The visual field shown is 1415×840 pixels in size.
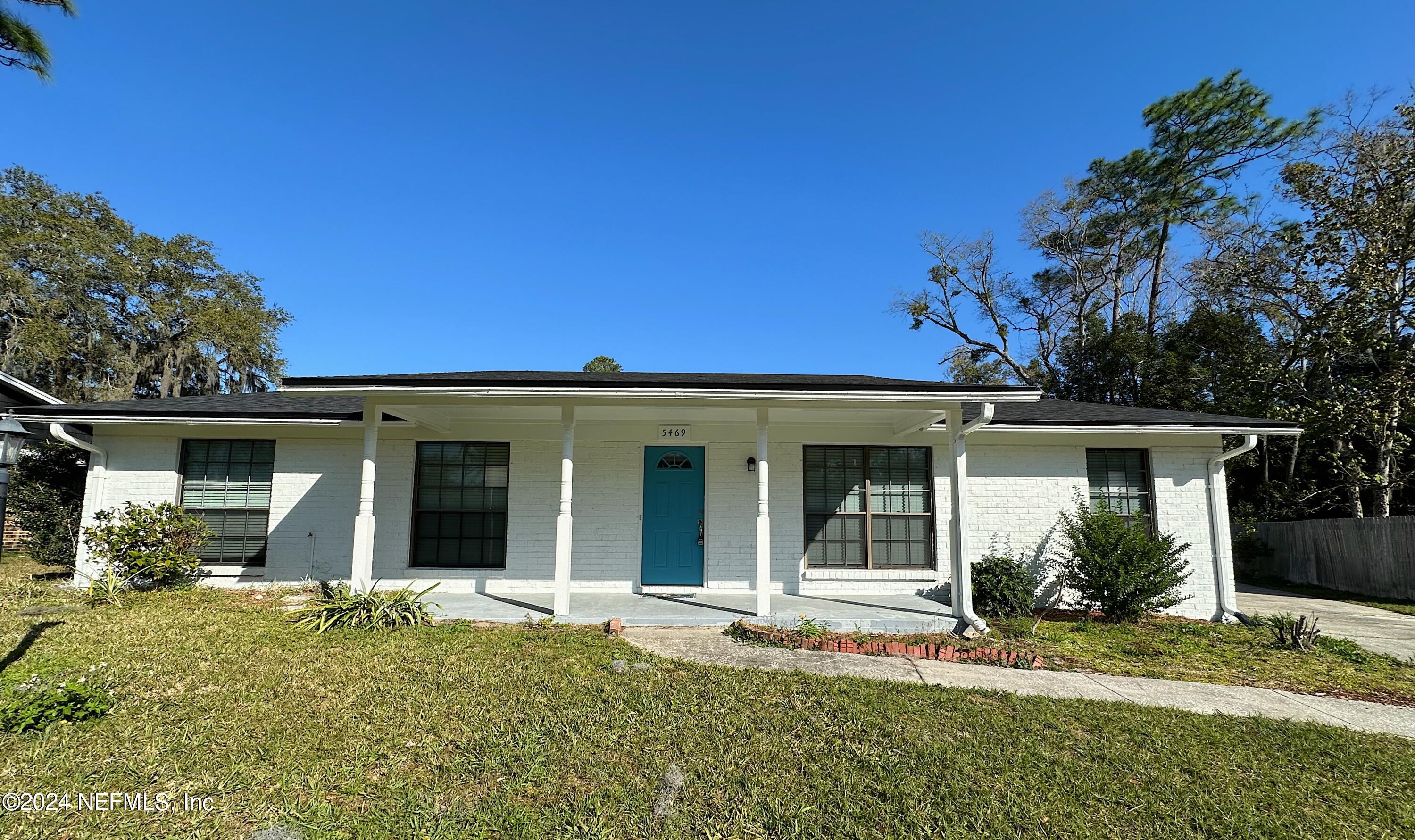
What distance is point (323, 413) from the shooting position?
8.90 m

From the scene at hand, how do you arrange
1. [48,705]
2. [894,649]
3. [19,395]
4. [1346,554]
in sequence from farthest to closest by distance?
[1346,554] < [19,395] < [894,649] < [48,705]

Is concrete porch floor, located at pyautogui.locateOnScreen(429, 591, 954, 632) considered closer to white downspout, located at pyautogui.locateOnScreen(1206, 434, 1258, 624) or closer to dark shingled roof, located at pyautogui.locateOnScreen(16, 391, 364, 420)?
dark shingled roof, located at pyautogui.locateOnScreen(16, 391, 364, 420)

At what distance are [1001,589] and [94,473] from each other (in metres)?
12.8

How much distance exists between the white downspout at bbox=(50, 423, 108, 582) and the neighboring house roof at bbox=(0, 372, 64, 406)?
115 inches

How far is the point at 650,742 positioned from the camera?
3760 millimetres

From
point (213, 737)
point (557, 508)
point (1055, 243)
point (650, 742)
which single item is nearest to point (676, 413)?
point (557, 508)

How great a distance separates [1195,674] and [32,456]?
17.9 meters

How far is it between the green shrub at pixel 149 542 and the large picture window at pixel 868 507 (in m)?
8.60

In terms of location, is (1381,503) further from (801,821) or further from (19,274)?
(19,274)

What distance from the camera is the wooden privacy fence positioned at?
471 inches

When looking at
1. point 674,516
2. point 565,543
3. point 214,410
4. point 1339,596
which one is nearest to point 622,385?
point 565,543

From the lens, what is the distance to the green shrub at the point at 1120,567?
7.74m

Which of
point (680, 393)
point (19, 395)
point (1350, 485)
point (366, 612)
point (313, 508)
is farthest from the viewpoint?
point (1350, 485)

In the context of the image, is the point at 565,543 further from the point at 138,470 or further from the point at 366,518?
the point at 138,470
